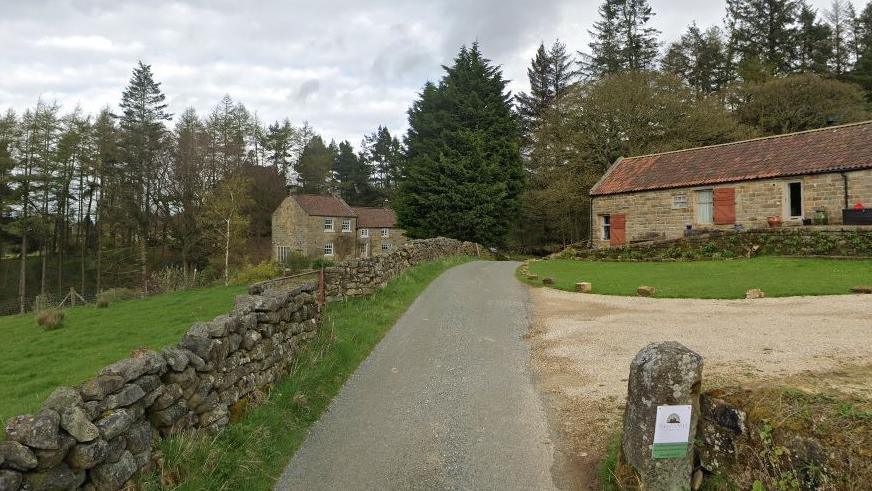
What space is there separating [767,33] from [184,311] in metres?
51.8

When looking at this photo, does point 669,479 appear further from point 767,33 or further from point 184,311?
point 767,33

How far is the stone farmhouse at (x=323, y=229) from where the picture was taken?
156 feet

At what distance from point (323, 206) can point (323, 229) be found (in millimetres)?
2658

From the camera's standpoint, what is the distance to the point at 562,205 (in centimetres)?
3622

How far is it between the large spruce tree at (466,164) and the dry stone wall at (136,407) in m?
27.8

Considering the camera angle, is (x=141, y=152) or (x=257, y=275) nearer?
(x=257, y=275)

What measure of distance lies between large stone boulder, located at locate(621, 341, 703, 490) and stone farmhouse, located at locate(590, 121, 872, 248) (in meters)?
20.9

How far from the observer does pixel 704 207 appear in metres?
24.0

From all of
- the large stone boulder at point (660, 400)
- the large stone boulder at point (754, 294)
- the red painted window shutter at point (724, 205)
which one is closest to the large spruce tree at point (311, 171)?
the red painted window shutter at point (724, 205)

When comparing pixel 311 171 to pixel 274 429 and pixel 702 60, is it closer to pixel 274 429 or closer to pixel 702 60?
pixel 702 60

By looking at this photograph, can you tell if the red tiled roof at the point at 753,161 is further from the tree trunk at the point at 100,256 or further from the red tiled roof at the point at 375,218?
the tree trunk at the point at 100,256

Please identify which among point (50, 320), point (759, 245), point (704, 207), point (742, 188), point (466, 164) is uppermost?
point (466, 164)

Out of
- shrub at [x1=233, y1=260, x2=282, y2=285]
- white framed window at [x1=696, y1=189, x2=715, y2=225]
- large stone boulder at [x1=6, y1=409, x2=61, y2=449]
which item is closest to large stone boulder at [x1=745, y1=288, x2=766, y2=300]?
white framed window at [x1=696, y1=189, x2=715, y2=225]

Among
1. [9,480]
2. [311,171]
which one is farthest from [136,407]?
[311,171]
